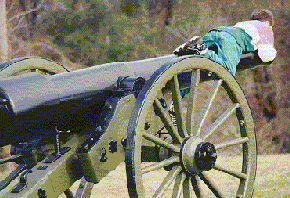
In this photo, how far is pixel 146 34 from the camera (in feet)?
38.2

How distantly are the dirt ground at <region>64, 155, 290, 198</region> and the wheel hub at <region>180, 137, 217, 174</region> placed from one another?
2.03m

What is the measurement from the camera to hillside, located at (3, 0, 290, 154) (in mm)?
10852

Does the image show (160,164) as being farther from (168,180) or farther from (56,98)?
(56,98)

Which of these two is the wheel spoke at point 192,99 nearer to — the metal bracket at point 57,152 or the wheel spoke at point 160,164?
the wheel spoke at point 160,164

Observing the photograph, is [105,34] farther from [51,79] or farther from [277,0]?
[51,79]

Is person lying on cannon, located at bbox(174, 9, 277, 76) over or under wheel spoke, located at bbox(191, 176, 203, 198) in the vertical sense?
over

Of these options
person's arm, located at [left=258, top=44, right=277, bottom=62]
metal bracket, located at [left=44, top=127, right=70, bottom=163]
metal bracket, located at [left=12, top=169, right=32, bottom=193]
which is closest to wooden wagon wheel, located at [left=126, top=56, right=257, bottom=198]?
metal bracket, located at [left=44, top=127, right=70, bottom=163]

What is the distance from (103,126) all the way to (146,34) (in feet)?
28.6

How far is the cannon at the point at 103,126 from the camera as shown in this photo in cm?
292

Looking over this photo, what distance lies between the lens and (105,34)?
1095 cm

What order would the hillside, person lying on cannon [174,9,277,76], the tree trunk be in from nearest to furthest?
person lying on cannon [174,9,277,76], the tree trunk, the hillside

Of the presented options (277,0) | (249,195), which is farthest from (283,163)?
(277,0)

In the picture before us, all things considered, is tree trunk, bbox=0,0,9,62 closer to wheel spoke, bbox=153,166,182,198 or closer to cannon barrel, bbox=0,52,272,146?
cannon barrel, bbox=0,52,272,146

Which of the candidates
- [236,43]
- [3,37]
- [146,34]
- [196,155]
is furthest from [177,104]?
[146,34]
